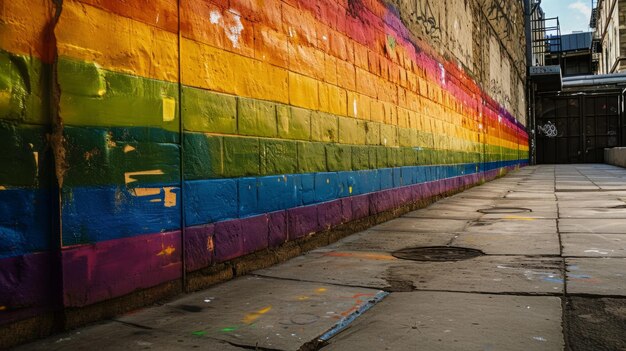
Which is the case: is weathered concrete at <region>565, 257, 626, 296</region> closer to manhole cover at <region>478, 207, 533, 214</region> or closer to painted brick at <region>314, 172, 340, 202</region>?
painted brick at <region>314, 172, 340, 202</region>

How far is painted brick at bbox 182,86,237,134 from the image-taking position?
256cm

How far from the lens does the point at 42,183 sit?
184 centimetres

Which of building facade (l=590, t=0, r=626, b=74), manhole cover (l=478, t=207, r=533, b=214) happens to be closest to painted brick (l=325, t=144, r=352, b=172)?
manhole cover (l=478, t=207, r=533, b=214)

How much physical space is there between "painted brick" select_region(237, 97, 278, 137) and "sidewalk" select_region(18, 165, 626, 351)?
0.96 metres

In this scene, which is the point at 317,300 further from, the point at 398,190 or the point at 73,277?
the point at 398,190

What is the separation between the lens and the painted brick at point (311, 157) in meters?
3.67

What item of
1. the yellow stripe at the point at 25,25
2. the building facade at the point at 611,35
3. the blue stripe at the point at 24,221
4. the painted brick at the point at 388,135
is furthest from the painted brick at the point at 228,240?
the building facade at the point at 611,35

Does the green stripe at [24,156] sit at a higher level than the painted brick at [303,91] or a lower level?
lower

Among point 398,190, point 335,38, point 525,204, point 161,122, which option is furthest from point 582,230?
point 161,122

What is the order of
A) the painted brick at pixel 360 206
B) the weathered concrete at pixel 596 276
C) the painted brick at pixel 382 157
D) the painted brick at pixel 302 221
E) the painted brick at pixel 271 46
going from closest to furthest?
the weathered concrete at pixel 596 276, the painted brick at pixel 271 46, the painted brick at pixel 302 221, the painted brick at pixel 360 206, the painted brick at pixel 382 157

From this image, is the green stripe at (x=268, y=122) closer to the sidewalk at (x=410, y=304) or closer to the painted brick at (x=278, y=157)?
the painted brick at (x=278, y=157)

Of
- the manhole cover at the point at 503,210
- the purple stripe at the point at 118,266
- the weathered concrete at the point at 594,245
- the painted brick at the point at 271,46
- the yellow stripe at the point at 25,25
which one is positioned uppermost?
the painted brick at the point at 271,46

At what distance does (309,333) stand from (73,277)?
1027 millimetres

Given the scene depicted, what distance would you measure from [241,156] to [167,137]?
0.65 meters
